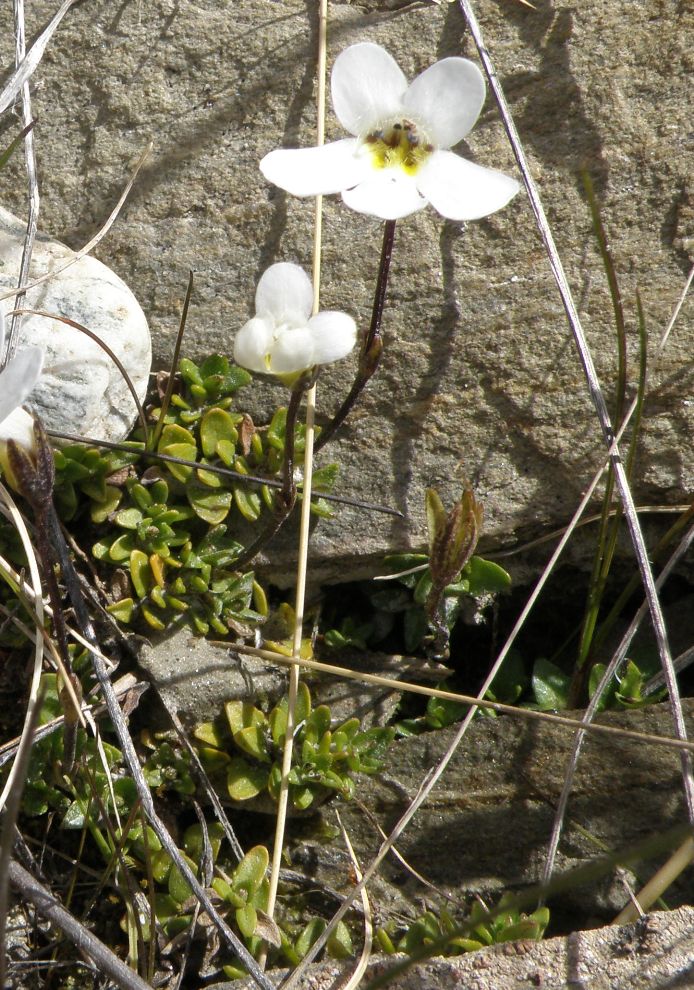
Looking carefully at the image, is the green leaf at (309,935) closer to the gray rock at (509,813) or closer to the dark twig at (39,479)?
the gray rock at (509,813)

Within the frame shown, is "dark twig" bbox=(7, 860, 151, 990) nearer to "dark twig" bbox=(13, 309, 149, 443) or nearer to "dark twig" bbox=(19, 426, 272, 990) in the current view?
"dark twig" bbox=(19, 426, 272, 990)

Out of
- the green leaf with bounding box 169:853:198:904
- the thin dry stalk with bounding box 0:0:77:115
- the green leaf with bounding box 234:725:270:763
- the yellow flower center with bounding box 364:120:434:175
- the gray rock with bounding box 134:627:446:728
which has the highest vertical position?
the thin dry stalk with bounding box 0:0:77:115

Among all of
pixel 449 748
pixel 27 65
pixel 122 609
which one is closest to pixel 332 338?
pixel 122 609

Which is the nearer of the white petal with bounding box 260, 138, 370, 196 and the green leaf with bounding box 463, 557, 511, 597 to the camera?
the white petal with bounding box 260, 138, 370, 196

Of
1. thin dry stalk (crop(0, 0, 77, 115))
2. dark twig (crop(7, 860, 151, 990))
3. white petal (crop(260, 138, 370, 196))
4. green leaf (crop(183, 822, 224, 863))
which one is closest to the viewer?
dark twig (crop(7, 860, 151, 990))

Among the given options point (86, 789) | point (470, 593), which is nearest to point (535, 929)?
point (470, 593)

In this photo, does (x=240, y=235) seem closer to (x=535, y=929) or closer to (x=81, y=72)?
(x=81, y=72)

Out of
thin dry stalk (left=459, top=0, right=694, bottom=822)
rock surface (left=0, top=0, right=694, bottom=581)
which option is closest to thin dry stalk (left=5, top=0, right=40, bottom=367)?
rock surface (left=0, top=0, right=694, bottom=581)
